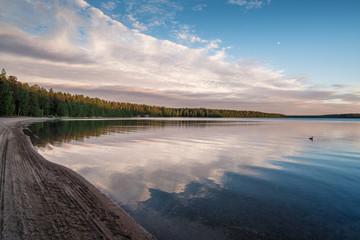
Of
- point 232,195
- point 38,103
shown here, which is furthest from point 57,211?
point 38,103

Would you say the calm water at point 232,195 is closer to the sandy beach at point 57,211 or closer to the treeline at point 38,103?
the sandy beach at point 57,211

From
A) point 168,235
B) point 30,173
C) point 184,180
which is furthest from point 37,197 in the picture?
point 184,180

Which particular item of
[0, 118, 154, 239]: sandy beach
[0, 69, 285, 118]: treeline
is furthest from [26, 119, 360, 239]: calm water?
[0, 69, 285, 118]: treeline

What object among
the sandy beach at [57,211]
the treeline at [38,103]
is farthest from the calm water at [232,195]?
the treeline at [38,103]

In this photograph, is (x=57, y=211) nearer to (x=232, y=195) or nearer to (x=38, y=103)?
(x=232, y=195)

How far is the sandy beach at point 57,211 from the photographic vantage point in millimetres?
4703

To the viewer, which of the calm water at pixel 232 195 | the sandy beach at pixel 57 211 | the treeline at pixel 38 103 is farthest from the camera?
the treeline at pixel 38 103

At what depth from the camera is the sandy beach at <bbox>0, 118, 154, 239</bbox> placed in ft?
15.4

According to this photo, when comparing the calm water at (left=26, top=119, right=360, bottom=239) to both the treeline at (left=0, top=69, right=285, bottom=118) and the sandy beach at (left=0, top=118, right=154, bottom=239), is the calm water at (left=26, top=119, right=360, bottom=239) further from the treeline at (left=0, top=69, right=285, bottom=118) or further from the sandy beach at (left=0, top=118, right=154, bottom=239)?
the treeline at (left=0, top=69, right=285, bottom=118)

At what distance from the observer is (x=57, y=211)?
18.5ft

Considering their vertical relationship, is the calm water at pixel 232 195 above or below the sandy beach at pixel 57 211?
below

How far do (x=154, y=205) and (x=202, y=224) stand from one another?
2009 millimetres

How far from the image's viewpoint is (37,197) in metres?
6.55

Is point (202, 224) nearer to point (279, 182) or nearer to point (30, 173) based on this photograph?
point (279, 182)
